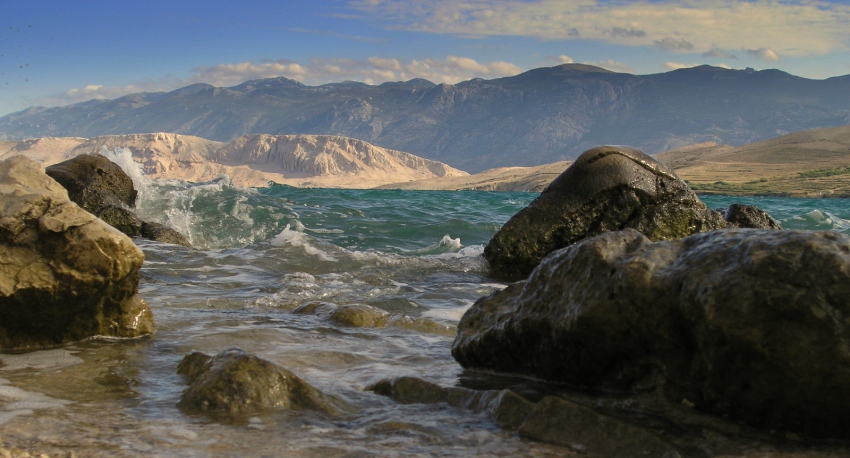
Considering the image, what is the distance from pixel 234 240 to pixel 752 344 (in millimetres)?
13681

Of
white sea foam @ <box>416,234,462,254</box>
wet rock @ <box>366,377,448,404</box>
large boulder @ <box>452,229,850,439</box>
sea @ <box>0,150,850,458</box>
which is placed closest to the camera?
large boulder @ <box>452,229,850,439</box>

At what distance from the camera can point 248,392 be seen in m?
3.90

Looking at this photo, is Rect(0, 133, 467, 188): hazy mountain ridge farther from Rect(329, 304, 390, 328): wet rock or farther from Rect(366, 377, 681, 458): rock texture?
Rect(366, 377, 681, 458): rock texture

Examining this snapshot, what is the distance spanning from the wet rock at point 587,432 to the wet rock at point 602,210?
634 cm

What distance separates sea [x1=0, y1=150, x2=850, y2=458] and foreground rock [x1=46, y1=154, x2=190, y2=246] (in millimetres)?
1333

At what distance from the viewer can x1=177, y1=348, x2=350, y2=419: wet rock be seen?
3838mm

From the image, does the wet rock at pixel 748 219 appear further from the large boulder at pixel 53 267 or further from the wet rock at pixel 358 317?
the large boulder at pixel 53 267

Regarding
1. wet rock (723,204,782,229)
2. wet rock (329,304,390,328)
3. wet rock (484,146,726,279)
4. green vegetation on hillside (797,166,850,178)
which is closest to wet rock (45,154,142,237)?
wet rock (484,146,726,279)

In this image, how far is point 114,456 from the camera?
10.2 feet

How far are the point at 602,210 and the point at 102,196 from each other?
8.49 metres

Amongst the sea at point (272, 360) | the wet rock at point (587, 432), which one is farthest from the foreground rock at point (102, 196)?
the wet rock at point (587, 432)

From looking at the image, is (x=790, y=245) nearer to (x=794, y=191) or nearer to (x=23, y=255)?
(x=23, y=255)

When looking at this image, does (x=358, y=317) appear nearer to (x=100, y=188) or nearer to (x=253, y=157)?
→ (x=100, y=188)

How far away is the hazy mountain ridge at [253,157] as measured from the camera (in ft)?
514
